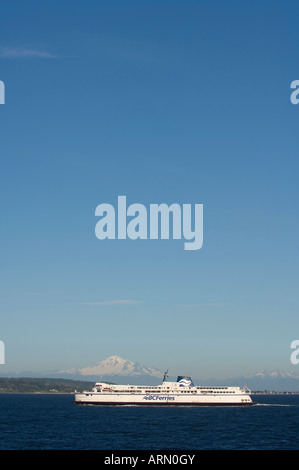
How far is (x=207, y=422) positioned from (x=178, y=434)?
31.5 meters

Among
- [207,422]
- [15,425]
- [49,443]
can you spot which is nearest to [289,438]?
[207,422]

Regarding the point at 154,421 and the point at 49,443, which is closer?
the point at 49,443

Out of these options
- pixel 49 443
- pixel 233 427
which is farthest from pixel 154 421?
pixel 49 443
